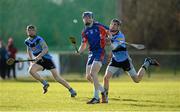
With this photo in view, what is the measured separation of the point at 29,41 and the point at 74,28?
2552 inches

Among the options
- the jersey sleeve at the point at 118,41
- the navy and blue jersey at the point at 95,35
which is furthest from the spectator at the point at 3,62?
the navy and blue jersey at the point at 95,35

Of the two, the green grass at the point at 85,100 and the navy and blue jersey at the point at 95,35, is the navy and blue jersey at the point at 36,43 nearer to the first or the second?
the green grass at the point at 85,100

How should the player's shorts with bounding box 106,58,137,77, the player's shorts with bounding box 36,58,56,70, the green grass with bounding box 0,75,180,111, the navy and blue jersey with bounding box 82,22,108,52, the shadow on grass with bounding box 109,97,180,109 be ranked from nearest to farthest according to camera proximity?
the green grass with bounding box 0,75,180,111 → the shadow on grass with bounding box 109,97,180,109 → the navy and blue jersey with bounding box 82,22,108,52 → the player's shorts with bounding box 106,58,137,77 → the player's shorts with bounding box 36,58,56,70

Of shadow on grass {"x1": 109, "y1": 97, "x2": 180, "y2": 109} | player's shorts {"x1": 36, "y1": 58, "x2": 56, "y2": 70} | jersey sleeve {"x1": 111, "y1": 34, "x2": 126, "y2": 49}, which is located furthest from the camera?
player's shorts {"x1": 36, "y1": 58, "x2": 56, "y2": 70}

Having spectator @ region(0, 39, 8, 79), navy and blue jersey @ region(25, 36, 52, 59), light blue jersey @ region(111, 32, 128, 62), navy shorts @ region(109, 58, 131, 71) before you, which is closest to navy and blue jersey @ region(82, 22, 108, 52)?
light blue jersey @ region(111, 32, 128, 62)

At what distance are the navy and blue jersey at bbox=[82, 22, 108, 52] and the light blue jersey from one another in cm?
41

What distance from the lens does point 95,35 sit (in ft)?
65.6

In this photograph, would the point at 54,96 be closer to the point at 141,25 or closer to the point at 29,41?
the point at 29,41

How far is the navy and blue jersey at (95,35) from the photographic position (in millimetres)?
19953

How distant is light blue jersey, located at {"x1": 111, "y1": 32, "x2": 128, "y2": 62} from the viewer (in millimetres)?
20328

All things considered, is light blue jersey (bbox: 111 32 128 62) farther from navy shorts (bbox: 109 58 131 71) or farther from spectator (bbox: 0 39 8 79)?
spectator (bbox: 0 39 8 79)

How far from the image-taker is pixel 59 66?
43.9 meters

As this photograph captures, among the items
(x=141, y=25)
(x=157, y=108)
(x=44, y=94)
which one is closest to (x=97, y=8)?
(x=141, y=25)

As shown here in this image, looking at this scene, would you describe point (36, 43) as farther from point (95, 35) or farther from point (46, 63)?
point (95, 35)
